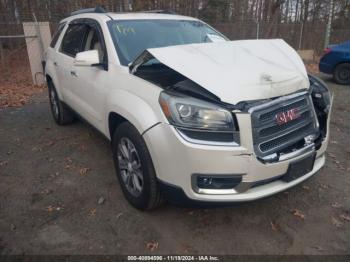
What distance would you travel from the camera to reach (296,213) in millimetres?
2971

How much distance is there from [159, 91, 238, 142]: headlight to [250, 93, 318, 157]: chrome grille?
19 centimetres

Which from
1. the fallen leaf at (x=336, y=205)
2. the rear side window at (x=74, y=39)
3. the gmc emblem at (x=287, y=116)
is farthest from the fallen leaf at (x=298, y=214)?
the rear side window at (x=74, y=39)

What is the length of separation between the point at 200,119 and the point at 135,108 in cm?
Result: 61

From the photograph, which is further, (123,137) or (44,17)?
(44,17)

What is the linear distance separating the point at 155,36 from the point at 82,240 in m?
2.31

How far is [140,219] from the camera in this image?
2908mm

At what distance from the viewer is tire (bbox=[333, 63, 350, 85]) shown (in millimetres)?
8719

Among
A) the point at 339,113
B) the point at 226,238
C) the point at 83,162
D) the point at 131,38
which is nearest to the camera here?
the point at 226,238

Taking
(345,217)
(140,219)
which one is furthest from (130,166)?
(345,217)

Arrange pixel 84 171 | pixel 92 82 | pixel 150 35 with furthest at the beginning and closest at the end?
pixel 84 171 → pixel 150 35 → pixel 92 82

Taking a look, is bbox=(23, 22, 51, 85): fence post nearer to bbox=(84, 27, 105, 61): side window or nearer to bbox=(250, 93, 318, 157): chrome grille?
bbox=(84, 27, 105, 61): side window

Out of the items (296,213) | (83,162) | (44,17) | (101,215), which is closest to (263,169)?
(296,213)

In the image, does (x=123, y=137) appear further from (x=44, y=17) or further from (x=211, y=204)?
(x=44, y=17)

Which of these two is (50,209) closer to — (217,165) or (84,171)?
(84,171)
